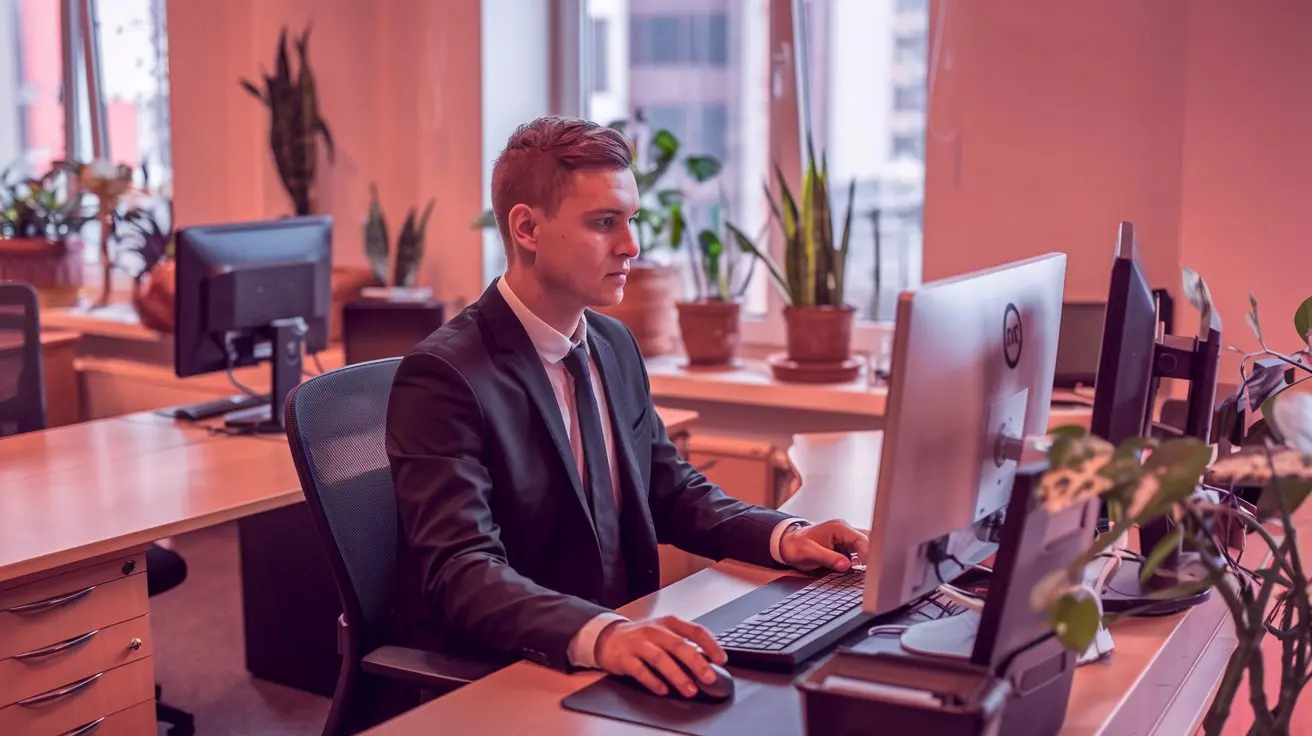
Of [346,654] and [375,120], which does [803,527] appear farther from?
[375,120]

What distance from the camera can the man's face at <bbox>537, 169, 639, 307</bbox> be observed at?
1.88 m

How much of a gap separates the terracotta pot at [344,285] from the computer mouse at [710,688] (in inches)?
117

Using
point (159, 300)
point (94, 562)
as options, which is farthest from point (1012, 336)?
point (159, 300)

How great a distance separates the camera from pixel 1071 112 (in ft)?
10.4

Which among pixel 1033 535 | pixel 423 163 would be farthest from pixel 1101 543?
pixel 423 163

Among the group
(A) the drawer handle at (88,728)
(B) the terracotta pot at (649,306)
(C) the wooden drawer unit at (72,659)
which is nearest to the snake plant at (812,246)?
(B) the terracotta pot at (649,306)

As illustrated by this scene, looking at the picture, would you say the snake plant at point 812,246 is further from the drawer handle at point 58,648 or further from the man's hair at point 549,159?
the drawer handle at point 58,648

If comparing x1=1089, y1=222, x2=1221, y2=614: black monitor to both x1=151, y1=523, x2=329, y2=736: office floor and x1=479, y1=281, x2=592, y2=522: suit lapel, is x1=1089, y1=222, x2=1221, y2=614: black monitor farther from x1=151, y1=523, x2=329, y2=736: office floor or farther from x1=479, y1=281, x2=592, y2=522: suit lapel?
x1=151, y1=523, x2=329, y2=736: office floor

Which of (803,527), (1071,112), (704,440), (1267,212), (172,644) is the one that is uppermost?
(1071,112)

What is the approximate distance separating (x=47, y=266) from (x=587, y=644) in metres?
4.33

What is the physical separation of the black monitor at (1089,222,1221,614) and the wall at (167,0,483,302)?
2.75 metres

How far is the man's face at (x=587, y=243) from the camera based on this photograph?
6.16ft

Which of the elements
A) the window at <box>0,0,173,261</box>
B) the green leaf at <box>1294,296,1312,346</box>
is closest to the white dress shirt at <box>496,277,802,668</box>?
the green leaf at <box>1294,296,1312,346</box>

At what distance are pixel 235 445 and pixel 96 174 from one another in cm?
232
